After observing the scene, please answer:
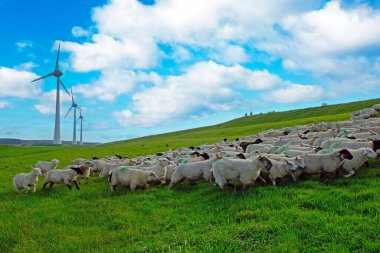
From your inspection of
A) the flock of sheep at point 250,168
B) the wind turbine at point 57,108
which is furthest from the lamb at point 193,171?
the wind turbine at point 57,108

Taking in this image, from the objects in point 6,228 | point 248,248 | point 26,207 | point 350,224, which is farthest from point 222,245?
point 26,207

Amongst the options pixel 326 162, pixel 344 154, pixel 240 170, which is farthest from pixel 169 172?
pixel 344 154

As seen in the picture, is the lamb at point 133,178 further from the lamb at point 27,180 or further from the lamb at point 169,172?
the lamb at point 27,180

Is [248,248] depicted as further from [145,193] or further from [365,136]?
[365,136]

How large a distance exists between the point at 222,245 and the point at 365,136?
13.7 m

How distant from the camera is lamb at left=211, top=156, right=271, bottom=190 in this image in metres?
12.2

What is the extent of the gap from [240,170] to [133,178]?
4906mm

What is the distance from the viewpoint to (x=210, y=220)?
33.2 feet

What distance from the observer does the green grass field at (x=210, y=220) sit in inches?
332

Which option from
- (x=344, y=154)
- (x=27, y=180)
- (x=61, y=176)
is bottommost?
(x=27, y=180)

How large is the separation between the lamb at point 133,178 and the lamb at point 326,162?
243 inches

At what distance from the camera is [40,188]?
1772 centimetres

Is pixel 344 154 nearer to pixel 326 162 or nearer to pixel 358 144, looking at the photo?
pixel 326 162

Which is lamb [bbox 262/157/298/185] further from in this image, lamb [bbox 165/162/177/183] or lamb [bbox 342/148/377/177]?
lamb [bbox 165/162/177/183]
